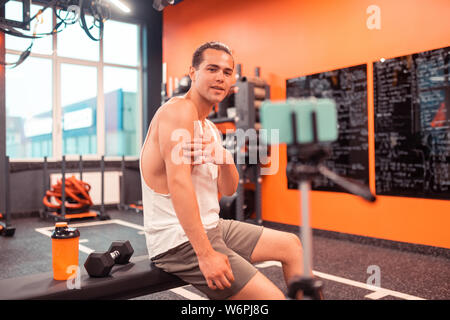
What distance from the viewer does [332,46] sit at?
4.06 meters

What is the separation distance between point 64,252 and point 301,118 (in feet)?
3.59

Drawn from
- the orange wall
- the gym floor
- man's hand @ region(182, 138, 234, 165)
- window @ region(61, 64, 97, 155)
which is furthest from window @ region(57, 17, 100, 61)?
man's hand @ region(182, 138, 234, 165)

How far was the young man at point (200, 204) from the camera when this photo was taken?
1.07m

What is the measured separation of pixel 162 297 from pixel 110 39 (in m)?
5.40

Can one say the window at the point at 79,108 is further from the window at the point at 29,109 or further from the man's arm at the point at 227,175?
Result: the man's arm at the point at 227,175

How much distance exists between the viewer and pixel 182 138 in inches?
43.9

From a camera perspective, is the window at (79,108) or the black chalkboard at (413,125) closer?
the black chalkboard at (413,125)

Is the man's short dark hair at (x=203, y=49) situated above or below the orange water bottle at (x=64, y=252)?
above

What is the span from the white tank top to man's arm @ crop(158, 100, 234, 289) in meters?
0.12

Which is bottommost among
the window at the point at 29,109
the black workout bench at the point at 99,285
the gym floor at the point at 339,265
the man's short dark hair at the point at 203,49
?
the gym floor at the point at 339,265

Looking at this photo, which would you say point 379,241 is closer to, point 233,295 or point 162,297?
point 162,297

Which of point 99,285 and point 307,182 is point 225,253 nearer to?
point 99,285

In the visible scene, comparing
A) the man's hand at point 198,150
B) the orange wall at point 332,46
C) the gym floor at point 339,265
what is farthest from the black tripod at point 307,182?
the orange wall at point 332,46

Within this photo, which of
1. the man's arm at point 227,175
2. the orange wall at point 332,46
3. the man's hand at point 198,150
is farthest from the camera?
the orange wall at point 332,46
